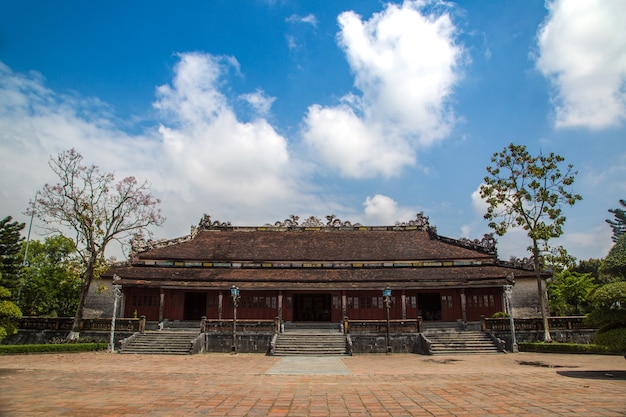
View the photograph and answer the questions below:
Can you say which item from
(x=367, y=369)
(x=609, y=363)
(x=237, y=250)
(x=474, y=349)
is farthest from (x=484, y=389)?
(x=237, y=250)

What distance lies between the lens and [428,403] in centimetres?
859

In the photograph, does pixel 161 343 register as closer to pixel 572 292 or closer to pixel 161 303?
pixel 161 303

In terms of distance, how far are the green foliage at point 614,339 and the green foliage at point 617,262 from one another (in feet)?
6.86

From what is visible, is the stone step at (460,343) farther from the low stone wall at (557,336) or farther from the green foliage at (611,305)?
the green foliage at (611,305)

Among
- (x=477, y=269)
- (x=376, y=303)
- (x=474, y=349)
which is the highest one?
(x=477, y=269)

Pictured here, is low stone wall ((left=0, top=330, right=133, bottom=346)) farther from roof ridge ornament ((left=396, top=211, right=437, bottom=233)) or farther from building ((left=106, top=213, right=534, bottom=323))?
roof ridge ornament ((left=396, top=211, right=437, bottom=233))

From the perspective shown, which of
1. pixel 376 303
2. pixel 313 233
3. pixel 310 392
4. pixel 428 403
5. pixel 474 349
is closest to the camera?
pixel 428 403

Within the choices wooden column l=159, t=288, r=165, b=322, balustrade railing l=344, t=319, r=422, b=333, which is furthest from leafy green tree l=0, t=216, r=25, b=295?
balustrade railing l=344, t=319, r=422, b=333

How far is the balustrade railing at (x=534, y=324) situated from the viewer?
73.5ft

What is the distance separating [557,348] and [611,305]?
8.76 m

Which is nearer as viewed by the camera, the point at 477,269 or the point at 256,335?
the point at 256,335

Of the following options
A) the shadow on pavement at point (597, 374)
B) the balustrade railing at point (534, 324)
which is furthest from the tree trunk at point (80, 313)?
the shadow on pavement at point (597, 374)

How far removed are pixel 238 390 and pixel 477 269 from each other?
23.1 m

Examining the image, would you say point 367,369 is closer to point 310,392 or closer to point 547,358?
point 310,392
